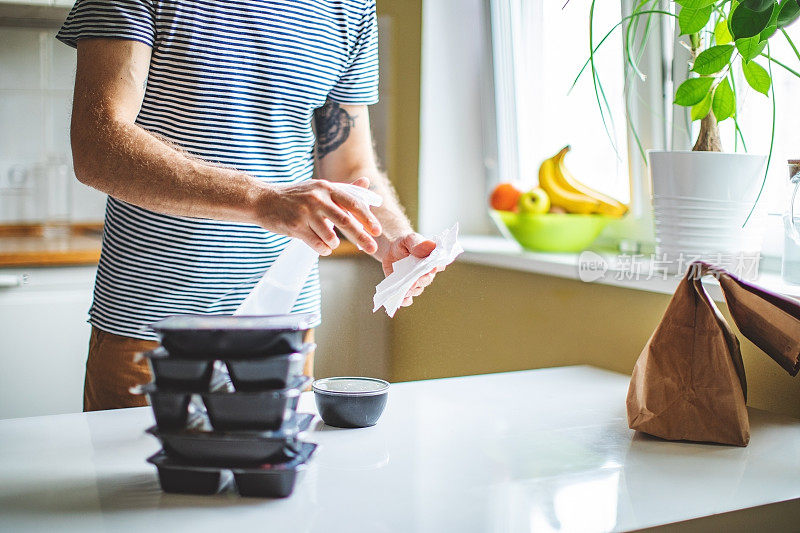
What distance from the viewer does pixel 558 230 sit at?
1.89m

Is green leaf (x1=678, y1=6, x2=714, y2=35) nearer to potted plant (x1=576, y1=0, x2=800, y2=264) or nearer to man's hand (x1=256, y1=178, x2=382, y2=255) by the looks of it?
potted plant (x1=576, y1=0, x2=800, y2=264)

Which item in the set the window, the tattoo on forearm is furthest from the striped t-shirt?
the window

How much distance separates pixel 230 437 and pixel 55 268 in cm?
166

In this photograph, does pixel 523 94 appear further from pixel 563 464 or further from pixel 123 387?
pixel 563 464

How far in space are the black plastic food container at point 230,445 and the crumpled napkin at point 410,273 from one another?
31 centimetres

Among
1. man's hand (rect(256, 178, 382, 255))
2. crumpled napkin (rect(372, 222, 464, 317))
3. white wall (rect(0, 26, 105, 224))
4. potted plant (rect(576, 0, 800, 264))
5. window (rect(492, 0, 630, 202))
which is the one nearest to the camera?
man's hand (rect(256, 178, 382, 255))

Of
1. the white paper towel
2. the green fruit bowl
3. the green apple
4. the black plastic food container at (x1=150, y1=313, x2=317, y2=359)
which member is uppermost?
the green apple

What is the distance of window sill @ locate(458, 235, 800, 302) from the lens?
51.0 inches

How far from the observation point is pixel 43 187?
8.96 feet

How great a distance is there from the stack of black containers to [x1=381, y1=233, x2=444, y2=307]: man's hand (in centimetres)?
33

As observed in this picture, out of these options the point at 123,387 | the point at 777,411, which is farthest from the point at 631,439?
the point at 123,387

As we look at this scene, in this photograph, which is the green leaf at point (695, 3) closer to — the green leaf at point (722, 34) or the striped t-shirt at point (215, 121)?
the green leaf at point (722, 34)

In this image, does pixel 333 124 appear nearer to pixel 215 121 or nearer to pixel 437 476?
pixel 215 121

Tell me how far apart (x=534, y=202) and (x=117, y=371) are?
1.03 m
